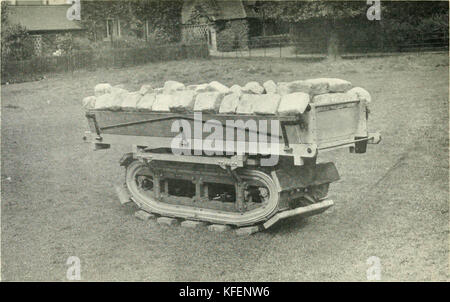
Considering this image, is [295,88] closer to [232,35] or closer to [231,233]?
[231,233]

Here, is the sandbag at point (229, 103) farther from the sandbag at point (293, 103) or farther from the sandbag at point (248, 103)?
the sandbag at point (293, 103)

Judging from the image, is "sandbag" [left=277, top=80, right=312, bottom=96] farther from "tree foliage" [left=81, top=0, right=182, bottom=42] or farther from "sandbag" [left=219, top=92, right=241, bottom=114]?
"tree foliage" [left=81, top=0, right=182, bottom=42]

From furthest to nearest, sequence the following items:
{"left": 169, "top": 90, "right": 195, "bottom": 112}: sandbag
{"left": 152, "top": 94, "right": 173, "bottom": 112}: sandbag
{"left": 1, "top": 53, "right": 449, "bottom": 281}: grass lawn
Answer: {"left": 152, "top": 94, "right": 173, "bottom": 112}: sandbag < {"left": 169, "top": 90, "right": 195, "bottom": 112}: sandbag < {"left": 1, "top": 53, "right": 449, "bottom": 281}: grass lawn

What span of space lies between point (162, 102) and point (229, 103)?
106cm

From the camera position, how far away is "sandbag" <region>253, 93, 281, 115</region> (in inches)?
240

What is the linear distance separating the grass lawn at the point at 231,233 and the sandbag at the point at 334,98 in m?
1.56

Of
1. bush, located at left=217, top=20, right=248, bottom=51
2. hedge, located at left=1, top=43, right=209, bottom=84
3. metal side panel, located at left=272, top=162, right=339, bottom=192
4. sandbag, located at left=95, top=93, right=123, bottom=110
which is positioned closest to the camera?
metal side panel, located at left=272, top=162, right=339, bottom=192

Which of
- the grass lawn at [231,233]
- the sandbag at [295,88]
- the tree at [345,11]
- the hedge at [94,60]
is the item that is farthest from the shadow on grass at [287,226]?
the hedge at [94,60]

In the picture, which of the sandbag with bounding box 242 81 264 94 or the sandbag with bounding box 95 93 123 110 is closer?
the sandbag with bounding box 242 81 264 94

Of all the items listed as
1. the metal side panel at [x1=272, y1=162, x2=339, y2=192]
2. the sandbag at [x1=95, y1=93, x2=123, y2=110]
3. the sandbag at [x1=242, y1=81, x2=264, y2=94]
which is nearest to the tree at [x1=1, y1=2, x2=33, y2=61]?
the sandbag at [x1=95, y1=93, x2=123, y2=110]

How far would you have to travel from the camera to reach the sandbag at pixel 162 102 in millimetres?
6996

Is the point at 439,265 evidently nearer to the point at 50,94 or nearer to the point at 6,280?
the point at 6,280

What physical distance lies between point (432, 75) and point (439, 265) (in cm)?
1556

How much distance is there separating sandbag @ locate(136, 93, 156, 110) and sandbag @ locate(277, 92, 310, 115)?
76.5 inches
